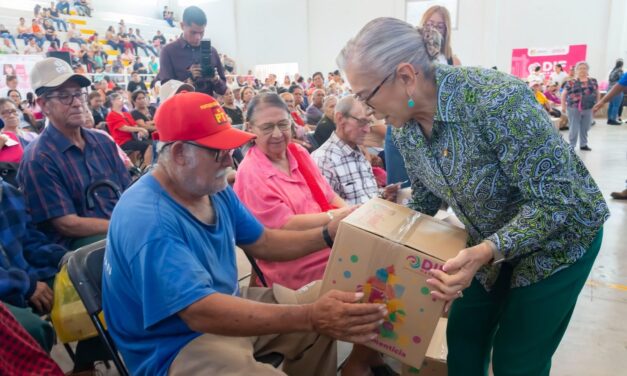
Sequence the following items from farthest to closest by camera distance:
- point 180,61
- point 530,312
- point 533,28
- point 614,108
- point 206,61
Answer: point 533,28 < point 614,108 < point 180,61 < point 206,61 < point 530,312

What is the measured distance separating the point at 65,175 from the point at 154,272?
1.55 meters

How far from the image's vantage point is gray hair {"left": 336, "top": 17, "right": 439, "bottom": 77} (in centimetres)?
125

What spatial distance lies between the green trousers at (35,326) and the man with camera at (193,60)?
260 centimetres

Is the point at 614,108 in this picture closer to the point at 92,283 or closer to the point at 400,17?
the point at 400,17

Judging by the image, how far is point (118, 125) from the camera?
7.30 metres

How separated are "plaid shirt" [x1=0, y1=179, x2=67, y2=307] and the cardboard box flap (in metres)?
1.52

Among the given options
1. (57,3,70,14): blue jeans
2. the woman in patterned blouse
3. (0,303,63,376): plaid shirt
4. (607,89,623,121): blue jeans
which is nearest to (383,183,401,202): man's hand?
the woman in patterned blouse

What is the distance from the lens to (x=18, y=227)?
6.85 feet

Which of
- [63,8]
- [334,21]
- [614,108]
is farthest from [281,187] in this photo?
[63,8]

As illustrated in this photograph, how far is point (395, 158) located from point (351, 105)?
774mm

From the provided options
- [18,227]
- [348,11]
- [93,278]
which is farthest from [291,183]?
[348,11]

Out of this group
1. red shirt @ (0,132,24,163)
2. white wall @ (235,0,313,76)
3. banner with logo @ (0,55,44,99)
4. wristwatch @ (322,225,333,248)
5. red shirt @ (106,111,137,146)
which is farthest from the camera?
white wall @ (235,0,313,76)

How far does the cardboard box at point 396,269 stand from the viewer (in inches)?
51.3

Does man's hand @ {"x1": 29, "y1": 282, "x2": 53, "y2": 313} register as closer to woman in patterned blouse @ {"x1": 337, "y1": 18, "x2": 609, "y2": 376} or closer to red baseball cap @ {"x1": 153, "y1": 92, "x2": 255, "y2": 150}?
red baseball cap @ {"x1": 153, "y1": 92, "x2": 255, "y2": 150}
